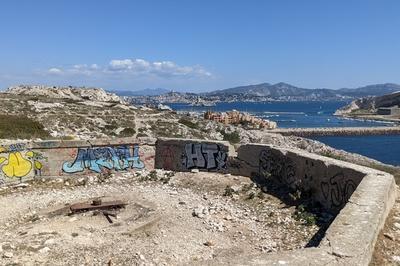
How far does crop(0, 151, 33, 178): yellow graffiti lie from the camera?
17.0 meters

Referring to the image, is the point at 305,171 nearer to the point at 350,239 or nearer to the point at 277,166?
the point at 277,166

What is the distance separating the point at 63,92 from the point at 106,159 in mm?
60808

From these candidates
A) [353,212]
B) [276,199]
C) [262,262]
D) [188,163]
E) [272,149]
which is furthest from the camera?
[188,163]

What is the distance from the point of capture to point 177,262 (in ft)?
33.3

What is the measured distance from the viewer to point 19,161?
1739 centimetres

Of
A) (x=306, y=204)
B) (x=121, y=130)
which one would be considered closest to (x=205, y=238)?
(x=306, y=204)

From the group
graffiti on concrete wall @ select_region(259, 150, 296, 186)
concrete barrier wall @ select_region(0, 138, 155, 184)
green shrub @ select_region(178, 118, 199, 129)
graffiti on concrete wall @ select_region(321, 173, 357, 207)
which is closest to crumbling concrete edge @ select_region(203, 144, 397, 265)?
graffiti on concrete wall @ select_region(321, 173, 357, 207)

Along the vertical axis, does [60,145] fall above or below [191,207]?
above

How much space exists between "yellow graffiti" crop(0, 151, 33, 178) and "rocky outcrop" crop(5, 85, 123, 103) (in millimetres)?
49396

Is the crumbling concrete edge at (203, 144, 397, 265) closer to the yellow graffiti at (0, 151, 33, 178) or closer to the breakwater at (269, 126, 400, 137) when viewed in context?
the yellow graffiti at (0, 151, 33, 178)

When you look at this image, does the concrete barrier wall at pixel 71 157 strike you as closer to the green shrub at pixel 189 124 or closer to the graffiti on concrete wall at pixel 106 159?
the graffiti on concrete wall at pixel 106 159

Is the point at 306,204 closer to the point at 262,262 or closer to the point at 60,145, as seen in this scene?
the point at 262,262

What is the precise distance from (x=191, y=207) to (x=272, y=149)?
439cm

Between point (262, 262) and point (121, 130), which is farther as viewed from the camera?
point (121, 130)
